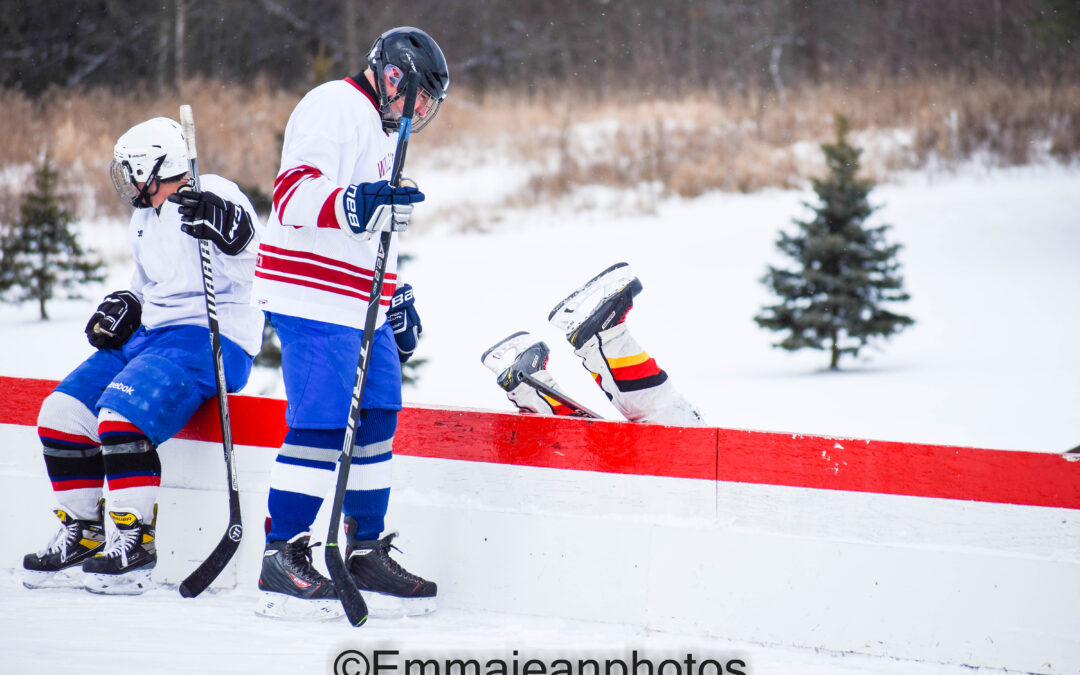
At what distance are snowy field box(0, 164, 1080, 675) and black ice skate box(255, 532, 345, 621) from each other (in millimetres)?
57

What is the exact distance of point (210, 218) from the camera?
2.66 metres

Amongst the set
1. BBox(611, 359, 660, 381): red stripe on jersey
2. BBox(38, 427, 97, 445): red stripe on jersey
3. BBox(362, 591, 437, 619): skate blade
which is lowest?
BBox(362, 591, 437, 619): skate blade

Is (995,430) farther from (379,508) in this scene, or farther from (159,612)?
(159,612)

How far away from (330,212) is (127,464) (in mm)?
929

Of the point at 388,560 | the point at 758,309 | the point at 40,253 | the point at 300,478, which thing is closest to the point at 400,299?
the point at 300,478

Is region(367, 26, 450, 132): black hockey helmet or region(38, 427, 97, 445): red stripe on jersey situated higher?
region(367, 26, 450, 132): black hockey helmet

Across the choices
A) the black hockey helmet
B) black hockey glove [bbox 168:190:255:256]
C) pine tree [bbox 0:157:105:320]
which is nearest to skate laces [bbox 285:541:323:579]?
black hockey glove [bbox 168:190:255:256]

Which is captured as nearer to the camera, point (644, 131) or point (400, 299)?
point (400, 299)

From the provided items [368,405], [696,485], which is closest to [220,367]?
[368,405]

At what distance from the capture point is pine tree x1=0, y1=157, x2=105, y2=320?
940 centimetres

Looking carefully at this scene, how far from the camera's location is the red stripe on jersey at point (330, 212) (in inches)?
91.2

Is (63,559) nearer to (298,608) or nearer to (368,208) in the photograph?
(298,608)

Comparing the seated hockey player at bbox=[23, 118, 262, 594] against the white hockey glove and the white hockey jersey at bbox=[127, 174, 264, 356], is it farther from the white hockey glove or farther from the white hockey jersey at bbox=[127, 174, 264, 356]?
the white hockey glove

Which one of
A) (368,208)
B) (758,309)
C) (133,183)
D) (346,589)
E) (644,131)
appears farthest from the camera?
(644,131)
